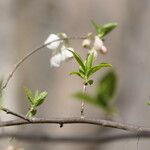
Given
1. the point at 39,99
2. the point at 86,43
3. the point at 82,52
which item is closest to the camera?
the point at 39,99

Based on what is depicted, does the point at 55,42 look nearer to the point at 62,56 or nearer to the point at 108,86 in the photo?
the point at 62,56

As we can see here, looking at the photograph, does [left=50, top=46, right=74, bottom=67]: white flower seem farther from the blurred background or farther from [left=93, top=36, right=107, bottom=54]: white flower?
the blurred background

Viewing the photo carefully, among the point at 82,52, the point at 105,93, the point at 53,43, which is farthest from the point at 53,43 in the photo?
the point at 82,52

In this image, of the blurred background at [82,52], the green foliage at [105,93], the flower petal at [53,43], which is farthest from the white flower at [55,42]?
the blurred background at [82,52]

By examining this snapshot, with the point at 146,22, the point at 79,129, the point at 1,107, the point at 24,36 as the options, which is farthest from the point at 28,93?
the point at 24,36

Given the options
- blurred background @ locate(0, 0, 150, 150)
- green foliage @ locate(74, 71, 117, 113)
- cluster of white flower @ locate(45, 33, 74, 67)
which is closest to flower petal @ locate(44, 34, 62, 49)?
cluster of white flower @ locate(45, 33, 74, 67)

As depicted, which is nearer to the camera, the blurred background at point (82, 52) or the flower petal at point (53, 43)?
the flower petal at point (53, 43)

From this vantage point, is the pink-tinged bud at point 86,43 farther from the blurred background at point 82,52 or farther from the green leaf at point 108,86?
the blurred background at point 82,52
